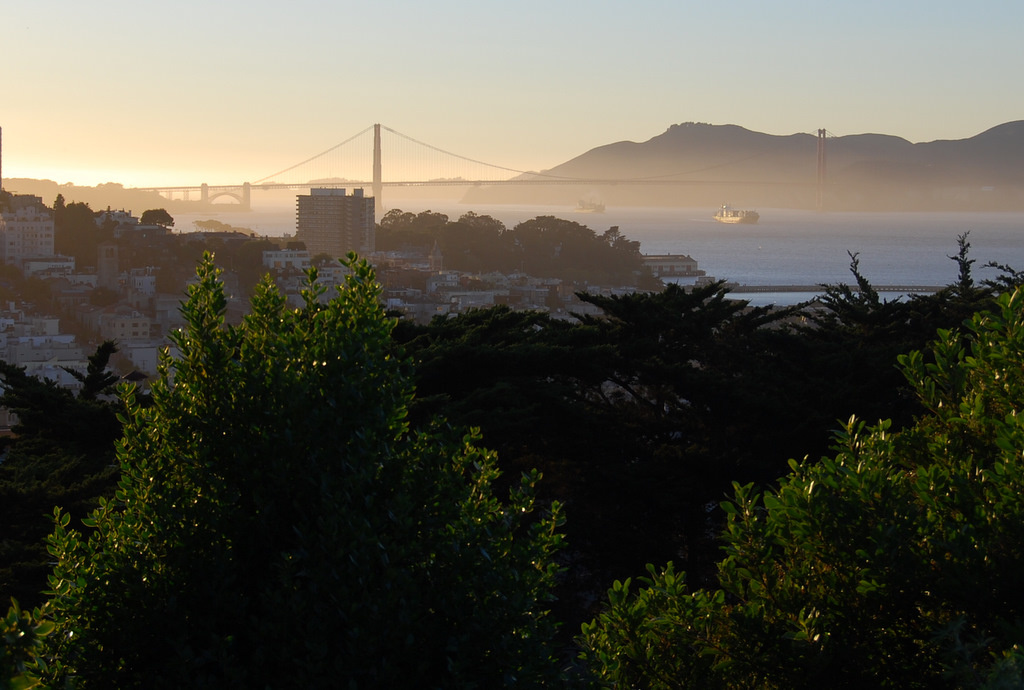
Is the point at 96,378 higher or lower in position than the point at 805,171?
lower

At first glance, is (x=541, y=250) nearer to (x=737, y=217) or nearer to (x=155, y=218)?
(x=155, y=218)

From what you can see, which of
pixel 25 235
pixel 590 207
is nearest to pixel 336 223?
pixel 25 235

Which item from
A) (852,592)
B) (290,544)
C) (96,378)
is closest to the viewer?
(290,544)

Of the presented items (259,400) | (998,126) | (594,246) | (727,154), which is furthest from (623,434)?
(998,126)

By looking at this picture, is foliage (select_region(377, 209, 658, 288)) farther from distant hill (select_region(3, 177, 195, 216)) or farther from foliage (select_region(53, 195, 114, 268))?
distant hill (select_region(3, 177, 195, 216))

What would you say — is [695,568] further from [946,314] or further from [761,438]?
[946,314]

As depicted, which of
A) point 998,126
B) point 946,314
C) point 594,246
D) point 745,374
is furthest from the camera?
point 998,126
